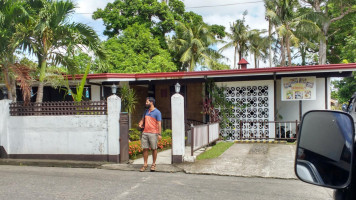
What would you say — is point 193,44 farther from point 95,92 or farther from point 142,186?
point 142,186

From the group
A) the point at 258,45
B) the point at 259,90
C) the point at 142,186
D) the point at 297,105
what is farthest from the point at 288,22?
the point at 142,186

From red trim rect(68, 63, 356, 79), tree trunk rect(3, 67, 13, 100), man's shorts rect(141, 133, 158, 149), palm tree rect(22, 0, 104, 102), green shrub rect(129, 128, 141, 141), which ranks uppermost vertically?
palm tree rect(22, 0, 104, 102)

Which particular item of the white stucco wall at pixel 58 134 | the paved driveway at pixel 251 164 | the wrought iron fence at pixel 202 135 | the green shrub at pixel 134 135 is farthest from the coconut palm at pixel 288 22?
the white stucco wall at pixel 58 134

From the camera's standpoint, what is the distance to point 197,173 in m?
7.07

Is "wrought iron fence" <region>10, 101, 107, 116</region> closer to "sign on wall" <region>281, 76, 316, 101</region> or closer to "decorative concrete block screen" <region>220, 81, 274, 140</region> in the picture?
"decorative concrete block screen" <region>220, 81, 274, 140</region>

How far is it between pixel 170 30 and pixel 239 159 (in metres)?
23.1

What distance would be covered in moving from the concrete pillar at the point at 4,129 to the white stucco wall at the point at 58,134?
0.08m

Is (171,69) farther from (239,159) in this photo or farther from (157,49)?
(239,159)

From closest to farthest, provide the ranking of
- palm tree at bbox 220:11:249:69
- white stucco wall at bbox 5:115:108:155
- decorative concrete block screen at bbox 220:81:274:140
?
1. white stucco wall at bbox 5:115:108:155
2. decorative concrete block screen at bbox 220:81:274:140
3. palm tree at bbox 220:11:249:69

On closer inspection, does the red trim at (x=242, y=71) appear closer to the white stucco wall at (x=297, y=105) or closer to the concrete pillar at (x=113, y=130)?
the white stucco wall at (x=297, y=105)

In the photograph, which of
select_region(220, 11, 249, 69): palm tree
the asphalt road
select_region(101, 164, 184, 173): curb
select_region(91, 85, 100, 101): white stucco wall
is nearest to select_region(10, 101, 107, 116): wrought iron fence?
select_region(101, 164, 184, 173): curb

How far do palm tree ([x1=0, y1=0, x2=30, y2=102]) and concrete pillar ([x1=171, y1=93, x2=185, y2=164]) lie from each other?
393 centimetres

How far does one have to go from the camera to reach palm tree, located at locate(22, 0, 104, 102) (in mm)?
8633

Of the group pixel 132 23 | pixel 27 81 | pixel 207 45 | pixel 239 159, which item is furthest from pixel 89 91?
pixel 207 45
